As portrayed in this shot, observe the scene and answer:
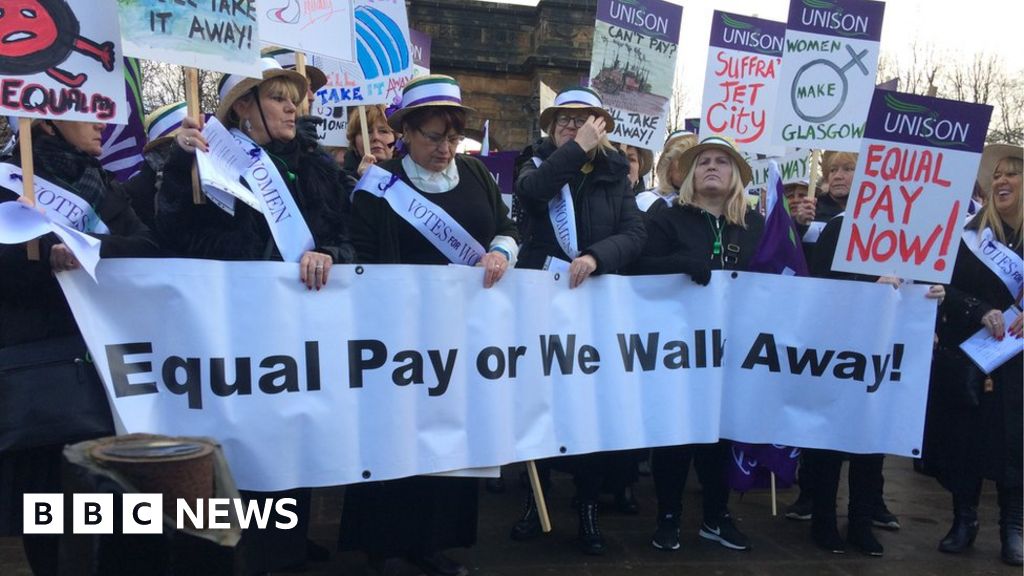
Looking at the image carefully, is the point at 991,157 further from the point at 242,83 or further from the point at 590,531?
the point at 242,83

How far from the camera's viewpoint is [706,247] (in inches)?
206

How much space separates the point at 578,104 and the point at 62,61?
254cm

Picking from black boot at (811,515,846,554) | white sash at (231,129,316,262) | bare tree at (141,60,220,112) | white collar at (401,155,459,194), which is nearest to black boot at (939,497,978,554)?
black boot at (811,515,846,554)

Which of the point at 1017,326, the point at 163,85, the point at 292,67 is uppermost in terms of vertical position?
the point at 163,85

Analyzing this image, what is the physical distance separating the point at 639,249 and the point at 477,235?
0.90 meters

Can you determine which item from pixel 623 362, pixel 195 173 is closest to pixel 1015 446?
pixel 623 362

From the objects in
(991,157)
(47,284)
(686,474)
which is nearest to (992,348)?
(991,157)

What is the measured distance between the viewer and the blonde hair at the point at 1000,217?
5.41m

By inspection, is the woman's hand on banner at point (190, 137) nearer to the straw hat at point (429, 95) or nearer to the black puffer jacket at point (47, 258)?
the black puffer jacket at point (47, 258)

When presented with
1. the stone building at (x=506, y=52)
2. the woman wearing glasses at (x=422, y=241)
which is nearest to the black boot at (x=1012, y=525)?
the woman wearing glasses at (x=422, y=241)

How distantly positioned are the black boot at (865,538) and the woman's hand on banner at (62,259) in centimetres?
406

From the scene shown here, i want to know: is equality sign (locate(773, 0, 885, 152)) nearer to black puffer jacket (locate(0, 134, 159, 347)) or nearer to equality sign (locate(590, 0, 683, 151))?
equality sign (locate(590, 0, 683, 151))

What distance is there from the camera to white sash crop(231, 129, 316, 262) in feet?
13.1

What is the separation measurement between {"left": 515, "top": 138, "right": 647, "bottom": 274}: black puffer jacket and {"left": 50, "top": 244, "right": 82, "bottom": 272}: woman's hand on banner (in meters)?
2.22
